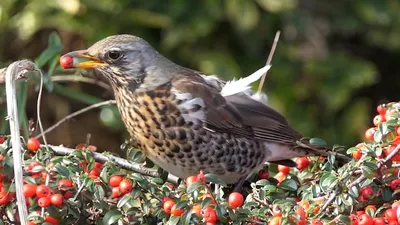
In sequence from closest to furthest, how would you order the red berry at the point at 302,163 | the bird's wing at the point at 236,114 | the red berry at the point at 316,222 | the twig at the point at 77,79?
1. the red berry at the point at 316,222
2. the red berry at the point at 302,163
3. the bird's wing at the point at 236,114
4. the twig at the point at 77,79

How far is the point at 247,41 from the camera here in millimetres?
4027

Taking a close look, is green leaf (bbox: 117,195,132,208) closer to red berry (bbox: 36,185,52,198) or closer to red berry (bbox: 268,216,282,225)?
red berry (bbox: 36,185,52,198)

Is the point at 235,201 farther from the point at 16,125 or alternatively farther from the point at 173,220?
the point at 16,125

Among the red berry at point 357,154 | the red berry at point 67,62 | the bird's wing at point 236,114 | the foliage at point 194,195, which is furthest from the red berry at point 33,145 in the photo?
the red berry at point 357,154

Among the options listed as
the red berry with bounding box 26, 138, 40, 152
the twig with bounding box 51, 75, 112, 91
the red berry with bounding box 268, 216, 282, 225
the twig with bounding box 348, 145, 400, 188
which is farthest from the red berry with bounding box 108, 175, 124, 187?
the twig with bounding box 51, 75, 112, 91

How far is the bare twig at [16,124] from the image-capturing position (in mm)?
1505

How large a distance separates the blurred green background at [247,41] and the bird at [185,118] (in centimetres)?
142

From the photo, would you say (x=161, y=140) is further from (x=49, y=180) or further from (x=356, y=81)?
(x=356, y=81)

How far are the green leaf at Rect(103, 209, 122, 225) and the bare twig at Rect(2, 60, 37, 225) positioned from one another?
159mm

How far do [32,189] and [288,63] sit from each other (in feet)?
8.74

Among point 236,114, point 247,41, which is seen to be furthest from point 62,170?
point 247,41

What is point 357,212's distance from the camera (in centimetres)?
159

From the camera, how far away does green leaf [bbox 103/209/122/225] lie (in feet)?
5.24

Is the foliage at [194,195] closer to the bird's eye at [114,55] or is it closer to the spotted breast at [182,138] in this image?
the spotted breast at [182,138]
